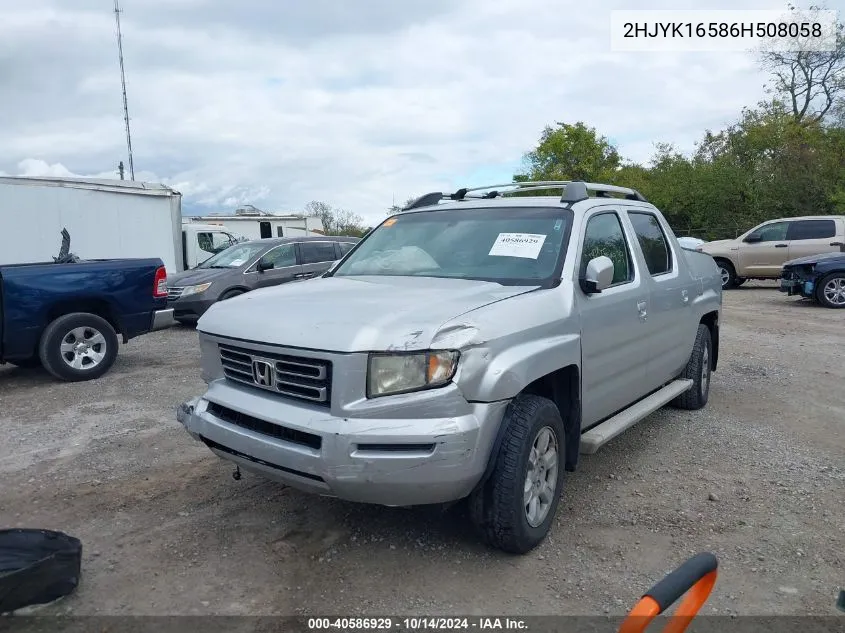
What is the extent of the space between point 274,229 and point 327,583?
29.0 m

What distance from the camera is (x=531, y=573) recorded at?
3.20 m

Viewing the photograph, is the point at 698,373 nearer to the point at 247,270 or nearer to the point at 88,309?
the point at 88,309

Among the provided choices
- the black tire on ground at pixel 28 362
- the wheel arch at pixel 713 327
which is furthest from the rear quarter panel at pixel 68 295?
the wheel arch at pixel 713 327

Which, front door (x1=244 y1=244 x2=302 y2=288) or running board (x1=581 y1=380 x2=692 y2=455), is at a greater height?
front door (x1=244 y1=244 x2=302 y2=288)

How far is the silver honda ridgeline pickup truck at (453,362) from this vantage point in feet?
9.44

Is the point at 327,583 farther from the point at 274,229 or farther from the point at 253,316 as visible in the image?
the point at 274,229

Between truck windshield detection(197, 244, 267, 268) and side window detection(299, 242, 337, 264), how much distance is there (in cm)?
70

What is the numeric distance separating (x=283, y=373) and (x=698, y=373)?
3986mm

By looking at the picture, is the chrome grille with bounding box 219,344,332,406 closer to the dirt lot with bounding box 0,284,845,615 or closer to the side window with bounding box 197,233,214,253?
the dirt lot with bounding box 0,284,845,615

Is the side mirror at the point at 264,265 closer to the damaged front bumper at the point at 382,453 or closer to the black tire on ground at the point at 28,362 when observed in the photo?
the black tire on ground at the point at 28,362

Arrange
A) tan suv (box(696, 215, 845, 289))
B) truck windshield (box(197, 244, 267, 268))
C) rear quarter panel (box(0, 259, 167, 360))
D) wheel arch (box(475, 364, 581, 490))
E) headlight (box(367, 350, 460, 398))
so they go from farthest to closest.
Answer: tan suv (box(696, 215, 845, 289))
truck windshield (box(197, 244, 267, 268))
rear quarter panel (box(0, 259, 167, 360))
wheel arch (box(475, 364, 581, 490))
headlight (box(367, 350, 460, 398))

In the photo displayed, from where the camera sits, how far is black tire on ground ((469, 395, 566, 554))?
3.08m

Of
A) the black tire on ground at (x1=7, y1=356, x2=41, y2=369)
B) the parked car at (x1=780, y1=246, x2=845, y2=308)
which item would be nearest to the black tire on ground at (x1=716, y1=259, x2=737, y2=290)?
the parked car at (x1=780, y1=246, x2=845, y2=308)

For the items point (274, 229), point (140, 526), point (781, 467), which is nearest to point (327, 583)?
point (140, 526)
